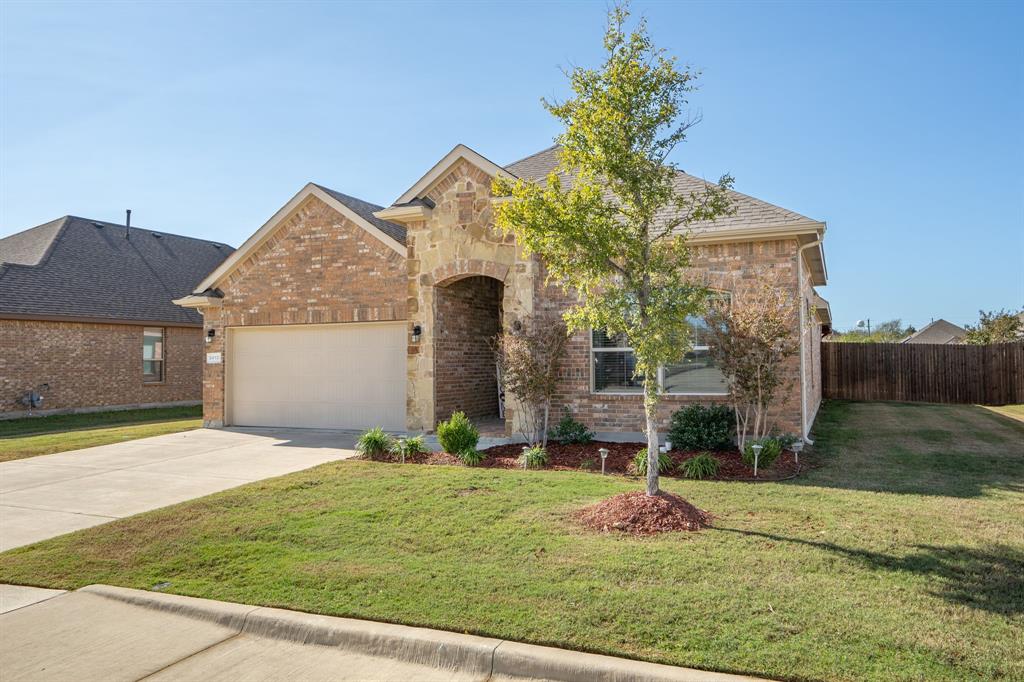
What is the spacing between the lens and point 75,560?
20.1ft

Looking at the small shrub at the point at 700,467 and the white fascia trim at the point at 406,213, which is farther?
the white fascia trim at the point at 406,213

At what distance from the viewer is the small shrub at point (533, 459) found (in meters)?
10.3

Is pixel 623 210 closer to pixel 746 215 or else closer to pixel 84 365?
pixel 746 215

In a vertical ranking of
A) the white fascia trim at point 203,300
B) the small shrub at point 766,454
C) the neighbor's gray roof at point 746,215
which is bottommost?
the small shrub at point 766,454

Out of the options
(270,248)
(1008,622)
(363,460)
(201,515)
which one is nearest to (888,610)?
(1008,622)

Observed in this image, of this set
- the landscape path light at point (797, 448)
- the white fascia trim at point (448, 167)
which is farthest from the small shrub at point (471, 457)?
the white fascia trim at point (448, 167)

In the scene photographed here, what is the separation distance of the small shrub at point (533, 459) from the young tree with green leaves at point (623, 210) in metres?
3.25

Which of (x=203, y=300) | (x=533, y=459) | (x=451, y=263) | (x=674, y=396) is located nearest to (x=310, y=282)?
(x=203, y=300)

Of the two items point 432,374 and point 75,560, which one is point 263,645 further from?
point 432,374

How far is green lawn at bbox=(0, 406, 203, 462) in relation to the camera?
13.3 metres

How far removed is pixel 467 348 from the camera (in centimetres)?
1475

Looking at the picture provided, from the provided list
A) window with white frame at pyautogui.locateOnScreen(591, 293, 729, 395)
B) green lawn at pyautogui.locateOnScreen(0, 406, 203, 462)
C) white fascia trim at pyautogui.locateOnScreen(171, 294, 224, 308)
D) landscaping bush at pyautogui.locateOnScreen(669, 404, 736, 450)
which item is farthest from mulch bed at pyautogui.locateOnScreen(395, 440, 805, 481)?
white fascia trim at pyautogui.locateOnScreen(171, 294, 224, 308)

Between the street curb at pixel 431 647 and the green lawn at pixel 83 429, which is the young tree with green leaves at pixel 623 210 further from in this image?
the green lawn at pixel 83 429

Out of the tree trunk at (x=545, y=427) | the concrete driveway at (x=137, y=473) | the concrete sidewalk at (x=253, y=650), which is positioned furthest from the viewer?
the tree trunk at (x=545, y=427)
